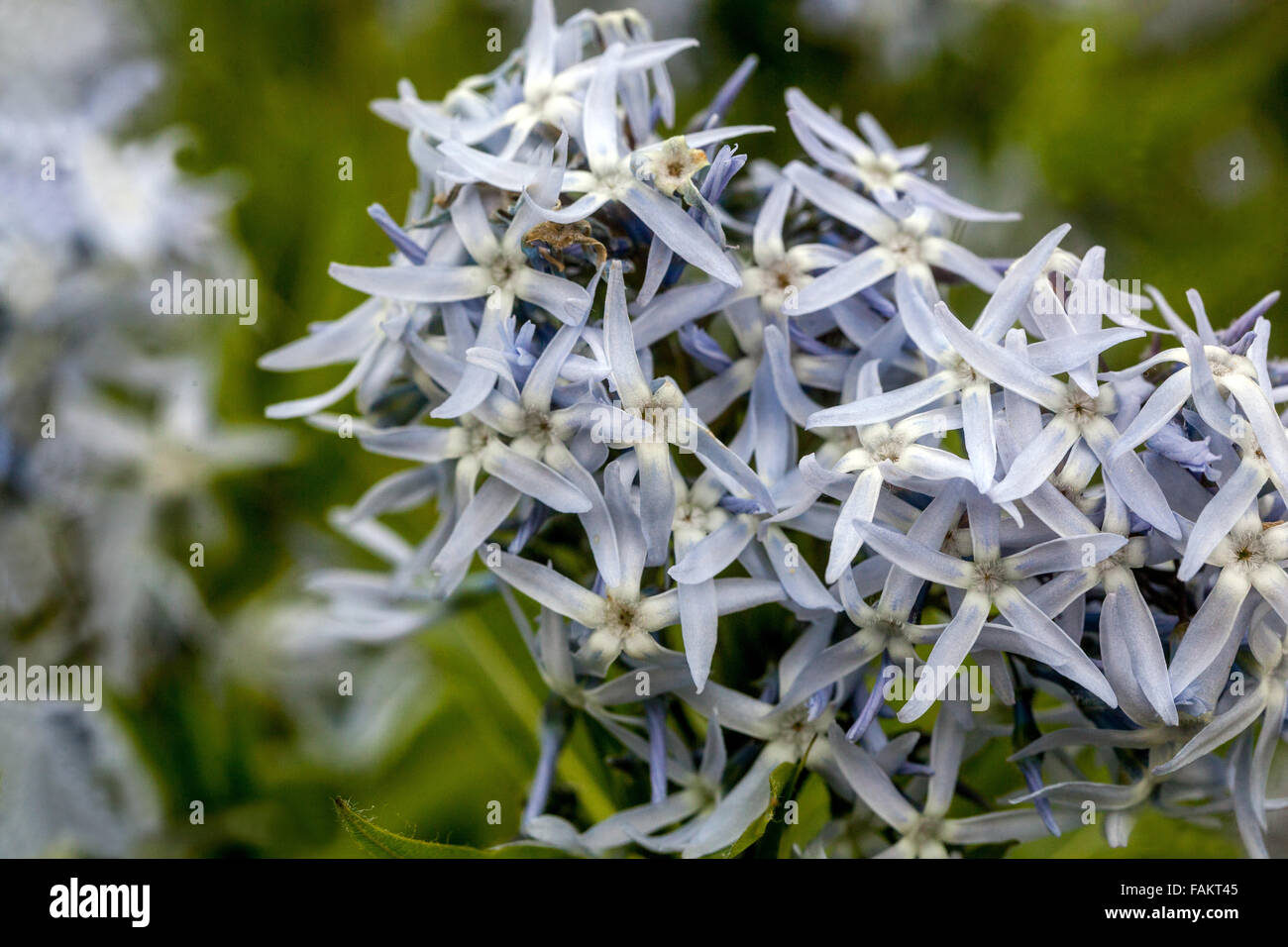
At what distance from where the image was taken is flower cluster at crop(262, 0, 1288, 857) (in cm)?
46

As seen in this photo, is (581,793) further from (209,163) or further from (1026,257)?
(209,163)

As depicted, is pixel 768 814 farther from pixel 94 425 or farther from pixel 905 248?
pixel 94 425

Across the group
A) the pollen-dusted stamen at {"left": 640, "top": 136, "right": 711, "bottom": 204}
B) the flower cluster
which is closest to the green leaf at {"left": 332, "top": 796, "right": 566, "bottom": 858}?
the flower cluster

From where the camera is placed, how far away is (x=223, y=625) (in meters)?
0.95

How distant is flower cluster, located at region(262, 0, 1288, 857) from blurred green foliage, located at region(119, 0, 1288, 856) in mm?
350

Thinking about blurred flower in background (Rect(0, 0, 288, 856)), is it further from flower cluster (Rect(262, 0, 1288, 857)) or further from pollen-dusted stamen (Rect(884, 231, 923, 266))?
pollen-dusted stamen (Rect(884, 231, 923, 266))

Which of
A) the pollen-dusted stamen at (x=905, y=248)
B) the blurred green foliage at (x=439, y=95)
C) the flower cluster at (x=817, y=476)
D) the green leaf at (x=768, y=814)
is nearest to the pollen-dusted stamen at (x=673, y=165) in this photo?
the flower cluster at (x=817, y=476)

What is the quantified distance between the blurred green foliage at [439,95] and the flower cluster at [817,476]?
0.35 metres

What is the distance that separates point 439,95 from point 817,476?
77cm

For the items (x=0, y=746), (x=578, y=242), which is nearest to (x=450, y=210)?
(x=578, y=242)

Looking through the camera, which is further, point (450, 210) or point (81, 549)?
point (81, 549)
